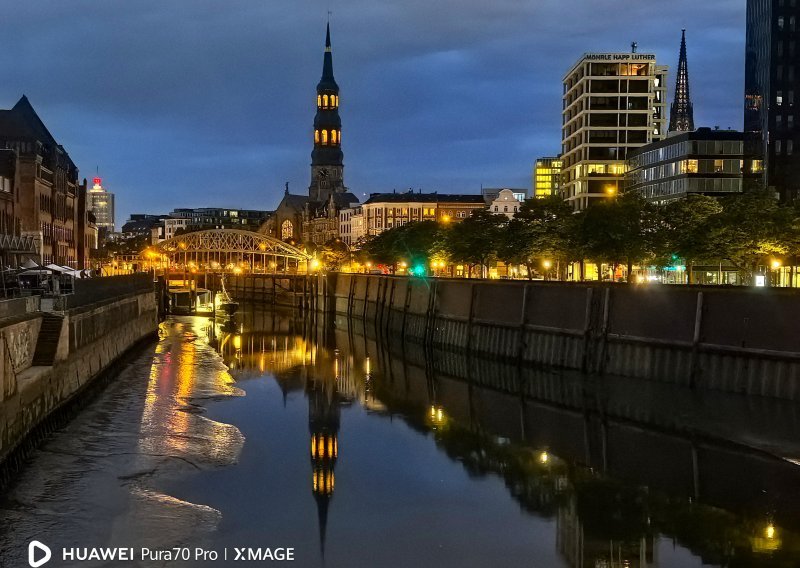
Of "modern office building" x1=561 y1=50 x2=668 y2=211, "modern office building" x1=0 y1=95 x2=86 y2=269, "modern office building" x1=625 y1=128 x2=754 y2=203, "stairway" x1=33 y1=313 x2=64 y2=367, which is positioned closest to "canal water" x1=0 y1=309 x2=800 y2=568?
"stairway" x1=33 y1=313 x2=64 y2=367

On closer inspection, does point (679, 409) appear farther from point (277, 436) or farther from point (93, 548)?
point (93, 548)

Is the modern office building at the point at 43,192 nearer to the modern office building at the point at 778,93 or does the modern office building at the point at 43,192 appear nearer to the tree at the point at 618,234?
the tree at the point at 618,234

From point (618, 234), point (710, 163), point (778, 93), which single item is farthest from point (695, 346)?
point (778, 93)

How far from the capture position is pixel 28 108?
385 feet

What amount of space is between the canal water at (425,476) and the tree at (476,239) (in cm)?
4896

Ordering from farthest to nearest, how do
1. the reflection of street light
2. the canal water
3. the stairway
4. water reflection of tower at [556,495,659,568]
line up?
the stairway
the reflection of street light
the canal water
water reflection of tower at [556,495,659,568]

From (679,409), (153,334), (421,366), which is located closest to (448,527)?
(679,409)

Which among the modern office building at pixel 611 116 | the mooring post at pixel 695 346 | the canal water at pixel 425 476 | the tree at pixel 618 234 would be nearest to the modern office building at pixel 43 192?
the canal water at pixel 425 476

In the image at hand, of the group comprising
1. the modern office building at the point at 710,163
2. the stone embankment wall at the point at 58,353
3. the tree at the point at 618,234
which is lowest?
the stone embankment wall at the point at 58,353

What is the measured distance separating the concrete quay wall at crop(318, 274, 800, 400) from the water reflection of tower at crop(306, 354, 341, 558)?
45.1 ft

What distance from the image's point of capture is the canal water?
22406 mm

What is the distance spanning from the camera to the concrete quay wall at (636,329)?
4091 centimetres

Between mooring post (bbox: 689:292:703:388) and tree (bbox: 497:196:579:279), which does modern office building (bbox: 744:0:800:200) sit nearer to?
tree (bbox: 497:196:579:279)

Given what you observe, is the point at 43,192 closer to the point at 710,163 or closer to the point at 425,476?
the point at 425,476
